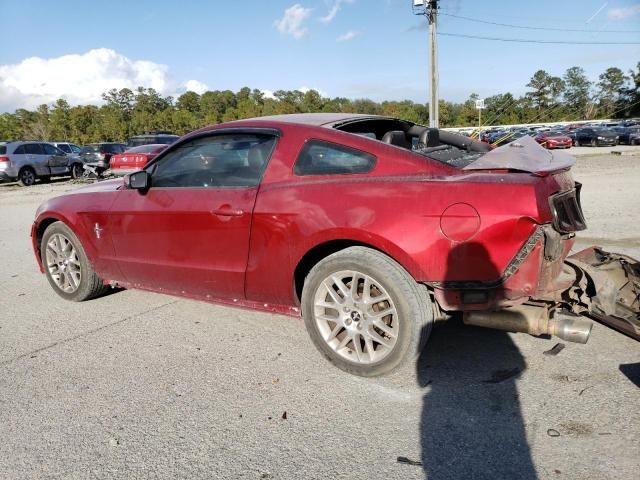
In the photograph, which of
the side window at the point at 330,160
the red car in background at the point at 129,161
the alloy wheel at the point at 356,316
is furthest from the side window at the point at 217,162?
the red car in background at the point at 129,161

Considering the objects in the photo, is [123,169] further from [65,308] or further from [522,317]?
[522,317]

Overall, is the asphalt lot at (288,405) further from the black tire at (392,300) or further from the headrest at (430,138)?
the headrest at (430,138)

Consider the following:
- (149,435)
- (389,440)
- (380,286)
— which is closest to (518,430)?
(389,440)

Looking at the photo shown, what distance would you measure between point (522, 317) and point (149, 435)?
2.16 metres

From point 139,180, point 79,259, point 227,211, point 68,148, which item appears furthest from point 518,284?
point 68,148

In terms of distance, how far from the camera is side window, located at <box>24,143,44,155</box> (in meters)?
20.1

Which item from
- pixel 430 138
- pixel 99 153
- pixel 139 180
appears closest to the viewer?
pixel 139 180

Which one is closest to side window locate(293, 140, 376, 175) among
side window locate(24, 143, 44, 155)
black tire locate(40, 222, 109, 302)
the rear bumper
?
the rear bumper

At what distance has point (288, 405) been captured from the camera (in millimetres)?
2934

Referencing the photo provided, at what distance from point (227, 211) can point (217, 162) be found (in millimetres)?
474

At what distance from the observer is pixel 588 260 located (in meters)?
3.77

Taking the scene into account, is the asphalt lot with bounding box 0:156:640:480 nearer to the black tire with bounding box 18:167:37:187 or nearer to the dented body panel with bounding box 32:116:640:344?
the dented body panel with bounding box 32:116:640:344

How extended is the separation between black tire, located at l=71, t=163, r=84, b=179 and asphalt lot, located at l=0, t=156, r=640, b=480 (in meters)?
19.8

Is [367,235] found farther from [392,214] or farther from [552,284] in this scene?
[552,284]
